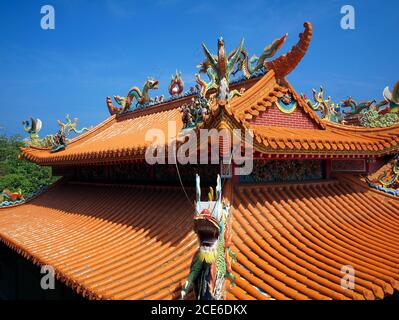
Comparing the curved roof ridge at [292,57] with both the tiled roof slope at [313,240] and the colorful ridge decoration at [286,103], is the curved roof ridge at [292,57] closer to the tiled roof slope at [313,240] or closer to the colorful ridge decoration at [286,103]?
the colorful ridge decoration at [286,103]

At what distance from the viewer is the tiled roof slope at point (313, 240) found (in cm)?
400

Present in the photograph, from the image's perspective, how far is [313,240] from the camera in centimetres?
526

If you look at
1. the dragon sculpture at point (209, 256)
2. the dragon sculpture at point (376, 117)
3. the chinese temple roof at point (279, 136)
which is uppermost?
the dragon sculpture at point (376, 117)

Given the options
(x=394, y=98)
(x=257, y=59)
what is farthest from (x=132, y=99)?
(x=394, y=98)

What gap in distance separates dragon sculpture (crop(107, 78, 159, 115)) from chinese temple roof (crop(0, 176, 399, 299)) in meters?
4.76

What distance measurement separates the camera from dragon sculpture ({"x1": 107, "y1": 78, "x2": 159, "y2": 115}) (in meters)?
11.7

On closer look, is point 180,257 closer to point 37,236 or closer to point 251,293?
point 251,293

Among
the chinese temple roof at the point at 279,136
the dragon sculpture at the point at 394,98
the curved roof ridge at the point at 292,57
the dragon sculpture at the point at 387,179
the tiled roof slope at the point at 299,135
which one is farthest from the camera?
the dragon sculpture at the point at 387,179

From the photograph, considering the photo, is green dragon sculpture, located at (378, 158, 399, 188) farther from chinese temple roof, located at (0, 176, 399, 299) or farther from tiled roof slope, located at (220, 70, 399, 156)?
tiled roof slope, located at (220, 70, 399, 156)

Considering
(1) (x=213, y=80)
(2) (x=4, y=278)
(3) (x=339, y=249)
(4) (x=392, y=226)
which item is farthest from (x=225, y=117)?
(2) (x=4, y=278)

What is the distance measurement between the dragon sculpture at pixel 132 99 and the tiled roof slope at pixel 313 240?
22.8 feet

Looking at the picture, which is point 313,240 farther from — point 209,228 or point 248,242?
point 209,228

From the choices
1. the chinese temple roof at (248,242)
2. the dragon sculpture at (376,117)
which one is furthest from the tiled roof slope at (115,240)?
the dragon sculpture at (376,117)

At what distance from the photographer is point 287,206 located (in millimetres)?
5766
